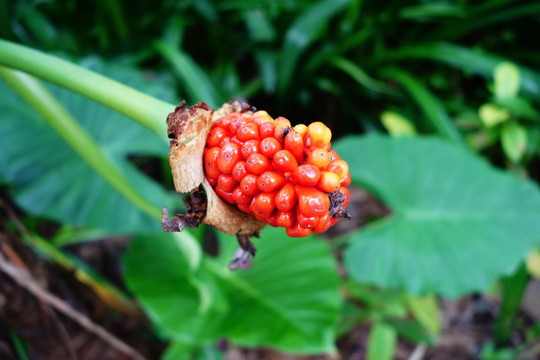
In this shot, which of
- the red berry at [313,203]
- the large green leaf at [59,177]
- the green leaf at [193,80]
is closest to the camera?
the red berry at [313,203]

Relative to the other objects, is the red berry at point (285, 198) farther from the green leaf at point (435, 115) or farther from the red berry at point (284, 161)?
the green leaf at point (435, 115)

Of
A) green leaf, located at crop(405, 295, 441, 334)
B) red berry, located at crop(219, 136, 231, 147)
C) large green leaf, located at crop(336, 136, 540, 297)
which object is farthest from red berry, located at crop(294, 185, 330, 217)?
green leaf, located at crop(405, 295, 441, 334)

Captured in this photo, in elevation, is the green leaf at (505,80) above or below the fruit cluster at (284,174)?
below

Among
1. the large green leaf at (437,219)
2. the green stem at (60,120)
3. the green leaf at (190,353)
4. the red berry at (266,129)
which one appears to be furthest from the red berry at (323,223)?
the green leaf at (190,353)

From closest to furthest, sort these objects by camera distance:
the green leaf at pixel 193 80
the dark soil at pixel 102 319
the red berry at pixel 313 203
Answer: the red berry at pixel 313 203 → the dark soil at pixel 102 319 → the green leaf at pixel 193 80

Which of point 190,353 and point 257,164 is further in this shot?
point 190,353

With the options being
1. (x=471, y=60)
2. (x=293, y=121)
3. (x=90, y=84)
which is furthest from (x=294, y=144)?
(x=293, y=121)

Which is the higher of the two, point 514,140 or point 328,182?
point 328,182

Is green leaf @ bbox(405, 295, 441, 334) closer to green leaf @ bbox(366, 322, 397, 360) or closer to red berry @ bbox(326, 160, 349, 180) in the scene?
green leaf @ bbox(366, 322, 397, 360)

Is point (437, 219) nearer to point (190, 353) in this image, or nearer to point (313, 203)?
point (190, 353)
